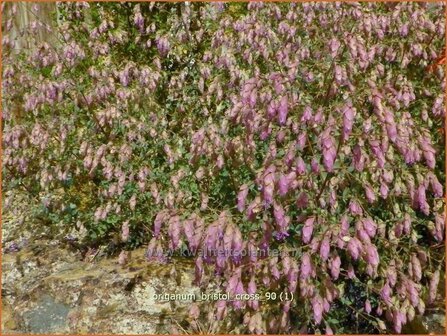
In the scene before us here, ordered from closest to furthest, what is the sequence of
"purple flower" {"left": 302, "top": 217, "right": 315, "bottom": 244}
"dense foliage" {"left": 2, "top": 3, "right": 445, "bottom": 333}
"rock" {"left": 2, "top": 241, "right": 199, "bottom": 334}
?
"purple flower" {"left": 302, "top": 217, "right": 315, "bottom": 244} → "dense foliage" {"left": 2, "top": 3, "right": 445, "bottom": 333} → "rock" {"left": 2, "top": 241, "right": 199, "bottom": 334}

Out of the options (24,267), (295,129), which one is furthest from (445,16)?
(24,267)

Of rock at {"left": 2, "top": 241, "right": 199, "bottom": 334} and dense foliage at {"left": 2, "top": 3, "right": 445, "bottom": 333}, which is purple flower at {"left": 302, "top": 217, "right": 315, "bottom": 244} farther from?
rock at {"left": 2, "top": 241, "right": 199, "bottom": 334}

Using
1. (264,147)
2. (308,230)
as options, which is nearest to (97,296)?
(264,147)

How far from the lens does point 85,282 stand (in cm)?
446

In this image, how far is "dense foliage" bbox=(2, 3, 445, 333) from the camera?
8.79ft

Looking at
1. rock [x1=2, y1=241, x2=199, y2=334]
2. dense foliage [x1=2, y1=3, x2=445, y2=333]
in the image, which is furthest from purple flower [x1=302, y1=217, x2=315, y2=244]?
rock [x1=2, y1=241, x2=199, y2=334]

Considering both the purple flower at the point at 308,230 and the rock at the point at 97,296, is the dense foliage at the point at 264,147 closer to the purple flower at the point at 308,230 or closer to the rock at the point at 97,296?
the purple flower at the point at 308,230

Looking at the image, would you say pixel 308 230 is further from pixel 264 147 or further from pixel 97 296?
pixel 97 296

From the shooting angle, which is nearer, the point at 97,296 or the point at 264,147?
the point at 264,147

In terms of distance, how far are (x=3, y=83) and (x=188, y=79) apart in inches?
63.2

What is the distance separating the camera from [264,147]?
140 inches

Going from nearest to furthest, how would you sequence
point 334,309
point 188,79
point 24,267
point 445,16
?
point 334,309, point 445,16, point 188,79, point 24,267

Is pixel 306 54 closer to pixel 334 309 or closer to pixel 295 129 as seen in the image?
pixel 295 129

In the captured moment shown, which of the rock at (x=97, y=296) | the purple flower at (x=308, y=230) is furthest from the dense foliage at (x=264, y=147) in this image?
the rock at (x=97, y=296)
